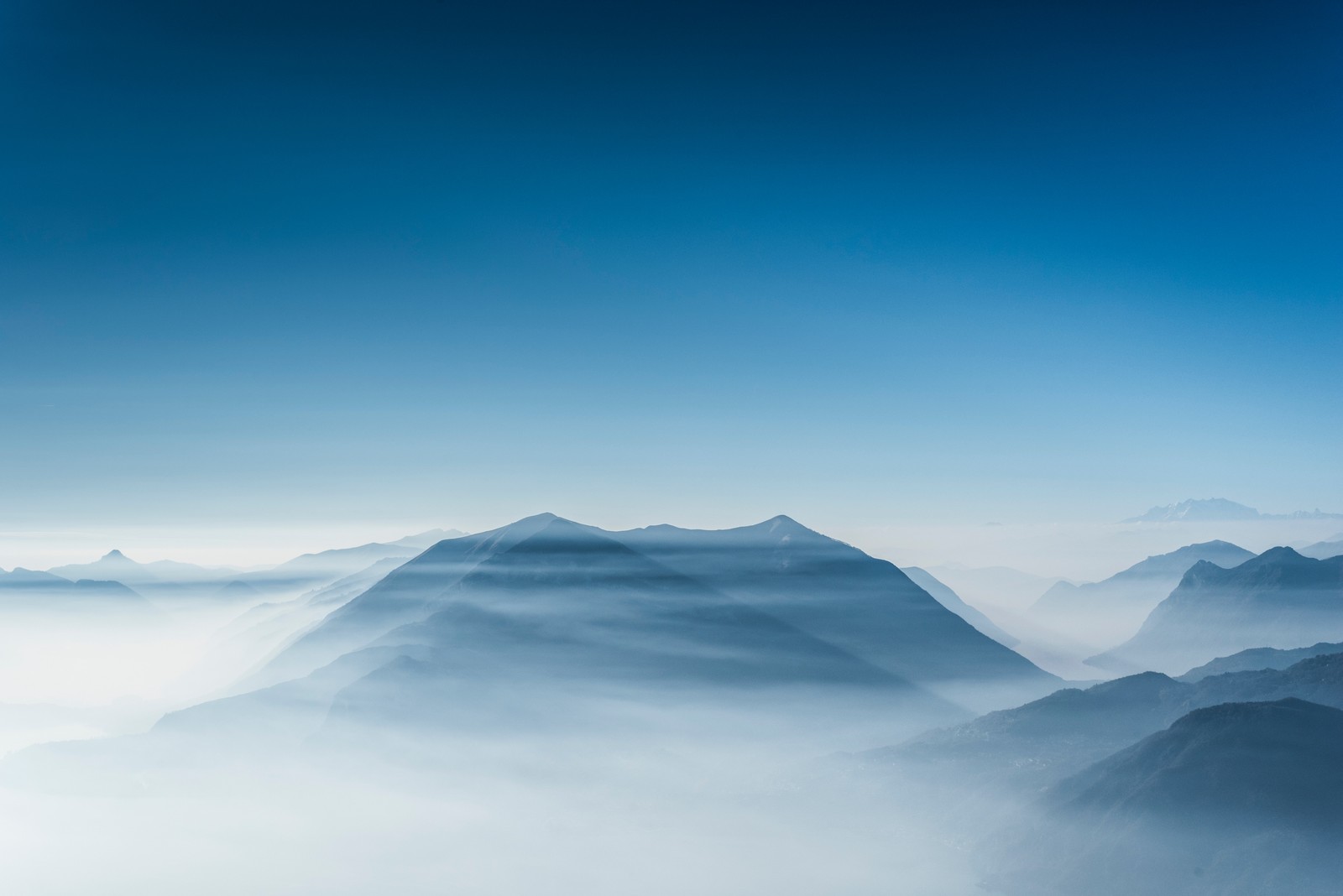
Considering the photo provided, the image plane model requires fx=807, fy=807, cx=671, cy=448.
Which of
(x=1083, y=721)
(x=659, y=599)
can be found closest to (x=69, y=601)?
(x=659, y=599)

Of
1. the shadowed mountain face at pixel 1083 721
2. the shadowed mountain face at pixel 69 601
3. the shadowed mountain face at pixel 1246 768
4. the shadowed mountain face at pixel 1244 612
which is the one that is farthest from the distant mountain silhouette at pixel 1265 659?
the shadowed mountain face at pixel 69 601

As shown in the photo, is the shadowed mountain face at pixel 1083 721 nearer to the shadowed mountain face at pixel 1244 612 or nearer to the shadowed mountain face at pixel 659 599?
the shadowed mountain face at pixel 1244 612

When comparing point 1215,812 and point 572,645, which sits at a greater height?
point 1215,812

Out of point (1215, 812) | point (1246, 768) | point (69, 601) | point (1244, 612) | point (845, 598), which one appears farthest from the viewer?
point (845, 598)

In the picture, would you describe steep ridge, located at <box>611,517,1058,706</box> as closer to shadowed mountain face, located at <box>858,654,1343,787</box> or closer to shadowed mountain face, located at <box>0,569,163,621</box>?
shadowed mountain face, located at <box>858,654,1343,787</box>

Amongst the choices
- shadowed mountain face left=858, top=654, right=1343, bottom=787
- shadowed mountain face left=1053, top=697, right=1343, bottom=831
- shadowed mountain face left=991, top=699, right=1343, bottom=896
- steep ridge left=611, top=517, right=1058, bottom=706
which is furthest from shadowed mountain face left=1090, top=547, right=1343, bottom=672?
steep ridge left=611, top=517, right=1058, bottom=706

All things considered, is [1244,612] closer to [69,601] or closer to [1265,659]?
[1265,659]
